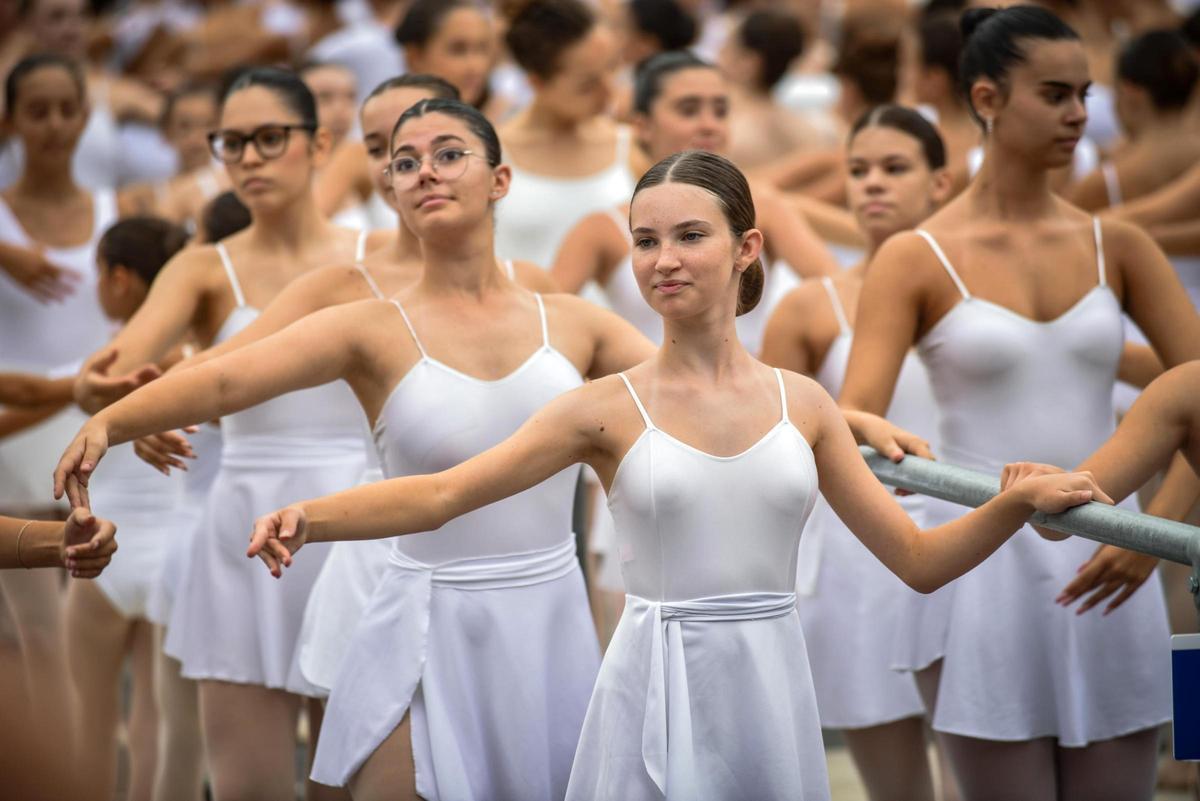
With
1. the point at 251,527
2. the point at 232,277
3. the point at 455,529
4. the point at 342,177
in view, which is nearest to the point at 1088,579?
the point at 455,529

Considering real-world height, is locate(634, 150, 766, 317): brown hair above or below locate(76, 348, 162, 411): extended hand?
above

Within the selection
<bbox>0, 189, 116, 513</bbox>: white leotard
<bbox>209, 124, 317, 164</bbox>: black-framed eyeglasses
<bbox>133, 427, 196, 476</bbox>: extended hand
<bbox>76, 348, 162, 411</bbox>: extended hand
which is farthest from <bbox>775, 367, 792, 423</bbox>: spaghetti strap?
<bbox>0, 189, 116, 513</bbox>: white leotard

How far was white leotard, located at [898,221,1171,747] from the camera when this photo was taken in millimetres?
3949

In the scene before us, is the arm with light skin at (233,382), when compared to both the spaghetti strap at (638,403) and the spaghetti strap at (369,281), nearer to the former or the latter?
the spaghetti strap at (369,281)

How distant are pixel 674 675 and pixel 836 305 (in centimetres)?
199

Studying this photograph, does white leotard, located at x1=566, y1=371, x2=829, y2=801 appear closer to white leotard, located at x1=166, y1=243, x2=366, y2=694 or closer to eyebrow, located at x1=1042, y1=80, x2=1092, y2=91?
eyebrow, located at x1=1042, y1=80, x2=1092, y2=91

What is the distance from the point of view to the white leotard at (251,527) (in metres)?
4.74

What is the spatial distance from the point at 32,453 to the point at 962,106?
4051 millimetres

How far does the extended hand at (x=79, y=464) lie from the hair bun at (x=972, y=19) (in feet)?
8.12

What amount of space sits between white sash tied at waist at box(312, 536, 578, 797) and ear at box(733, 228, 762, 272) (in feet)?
2.96

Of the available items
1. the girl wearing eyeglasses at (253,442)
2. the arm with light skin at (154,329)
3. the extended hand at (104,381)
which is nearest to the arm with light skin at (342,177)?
the girl wearing eyeglasses at (253,442)

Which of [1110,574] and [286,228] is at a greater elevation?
[286,228]

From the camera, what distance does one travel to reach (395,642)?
3750mm

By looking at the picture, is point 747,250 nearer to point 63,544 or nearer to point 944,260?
point 944,260
